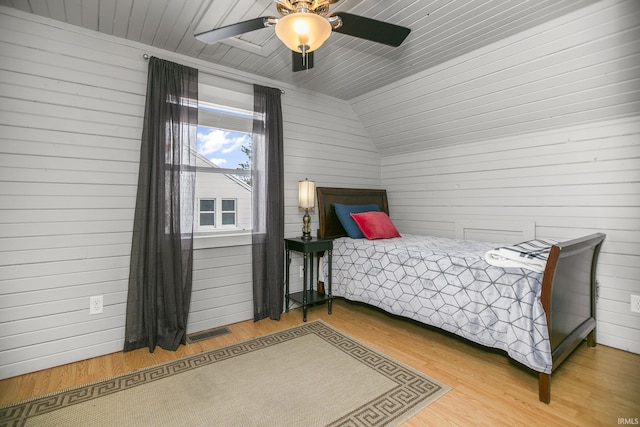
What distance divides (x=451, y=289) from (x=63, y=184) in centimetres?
293

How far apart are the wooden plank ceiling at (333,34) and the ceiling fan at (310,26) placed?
48cm

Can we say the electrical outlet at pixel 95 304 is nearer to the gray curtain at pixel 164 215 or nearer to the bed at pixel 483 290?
the gray curtain at pixel 164 215

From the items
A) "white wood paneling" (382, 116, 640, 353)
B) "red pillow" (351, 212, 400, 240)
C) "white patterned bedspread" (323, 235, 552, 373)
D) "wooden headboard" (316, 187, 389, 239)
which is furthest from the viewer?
"wooden headboard" (316, 187, 389, 239)

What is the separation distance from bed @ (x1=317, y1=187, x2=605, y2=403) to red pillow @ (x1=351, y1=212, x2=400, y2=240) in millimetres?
70

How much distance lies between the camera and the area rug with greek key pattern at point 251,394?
1.64 meters

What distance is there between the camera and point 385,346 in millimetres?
2469

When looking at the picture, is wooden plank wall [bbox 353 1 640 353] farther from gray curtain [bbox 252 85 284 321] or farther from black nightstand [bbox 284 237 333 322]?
black nightstand [bbox 284 237 333 322]

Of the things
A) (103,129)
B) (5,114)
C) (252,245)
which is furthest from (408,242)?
(5,114)

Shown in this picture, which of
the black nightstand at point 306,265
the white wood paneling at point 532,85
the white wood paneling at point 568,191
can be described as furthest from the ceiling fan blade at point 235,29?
the white wood paneling at point 568,191

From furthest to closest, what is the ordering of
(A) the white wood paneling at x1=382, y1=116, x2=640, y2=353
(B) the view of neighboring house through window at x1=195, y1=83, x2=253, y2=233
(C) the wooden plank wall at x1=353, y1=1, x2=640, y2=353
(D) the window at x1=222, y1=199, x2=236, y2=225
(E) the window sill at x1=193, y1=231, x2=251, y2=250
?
(D) the window at x1=222, y1=199, x2=236, y2=225 → (B) the view of neighboring house through window at x1=195, y1=83, x2=253, y2=233 → (E) the window sill at x1=193, y1=231, x2=251, y2=250 → (A) the white wood paneling at x1=382, y1=116, x2=640, y2=353 → (C) the wooden plank wall at x1=353, y1=1, x2=640, y2=353

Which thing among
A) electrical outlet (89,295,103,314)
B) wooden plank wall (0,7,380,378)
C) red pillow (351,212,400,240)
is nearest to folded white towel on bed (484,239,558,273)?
red pillow (351,212,400,240)

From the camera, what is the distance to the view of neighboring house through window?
2896 mm

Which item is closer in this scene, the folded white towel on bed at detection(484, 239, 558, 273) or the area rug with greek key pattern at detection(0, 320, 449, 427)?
the area rug with greek key pattern at detection(0, 320, 449, 427)

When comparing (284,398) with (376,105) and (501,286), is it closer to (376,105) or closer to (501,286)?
(501,286)
